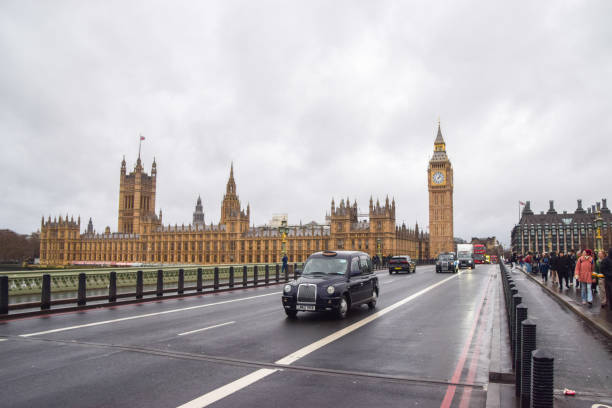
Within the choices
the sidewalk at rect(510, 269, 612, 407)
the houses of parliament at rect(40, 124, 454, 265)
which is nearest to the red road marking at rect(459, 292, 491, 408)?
the sidewalk at rect(510, 269, 612, 407)

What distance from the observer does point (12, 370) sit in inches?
290

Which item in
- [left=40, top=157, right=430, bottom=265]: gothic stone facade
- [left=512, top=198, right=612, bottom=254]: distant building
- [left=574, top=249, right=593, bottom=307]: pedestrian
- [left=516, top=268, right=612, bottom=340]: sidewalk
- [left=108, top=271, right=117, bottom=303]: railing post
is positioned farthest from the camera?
[left=512, top=198, right=612, bottom=254]: distant building

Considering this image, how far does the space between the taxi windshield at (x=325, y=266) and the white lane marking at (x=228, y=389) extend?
6512 millimetres

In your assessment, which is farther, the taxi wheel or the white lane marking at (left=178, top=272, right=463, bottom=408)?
the taxi wheel

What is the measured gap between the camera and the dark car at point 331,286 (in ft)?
41.7

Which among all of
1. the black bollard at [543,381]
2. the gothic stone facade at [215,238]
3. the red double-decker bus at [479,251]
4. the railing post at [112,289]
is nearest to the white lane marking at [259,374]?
the black bollard at [543,381]

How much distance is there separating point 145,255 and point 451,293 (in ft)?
424

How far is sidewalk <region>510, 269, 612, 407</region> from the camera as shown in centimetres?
643

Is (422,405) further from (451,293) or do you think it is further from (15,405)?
(451,293)

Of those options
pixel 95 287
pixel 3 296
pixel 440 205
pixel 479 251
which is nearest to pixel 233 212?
pixel 440 205

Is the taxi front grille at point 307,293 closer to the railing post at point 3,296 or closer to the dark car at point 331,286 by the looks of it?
the dark car at point 331,286

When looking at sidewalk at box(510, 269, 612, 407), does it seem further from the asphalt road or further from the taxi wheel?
the taxi wheel

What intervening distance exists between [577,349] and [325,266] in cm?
695

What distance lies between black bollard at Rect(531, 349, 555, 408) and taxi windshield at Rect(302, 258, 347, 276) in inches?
368
